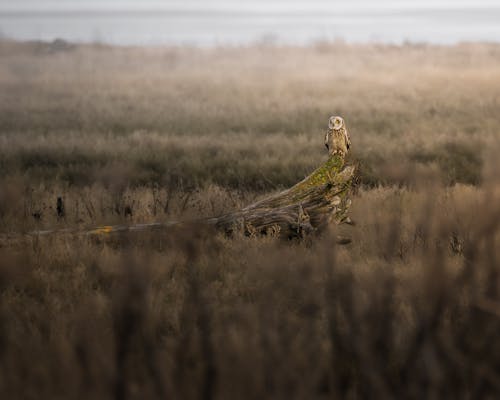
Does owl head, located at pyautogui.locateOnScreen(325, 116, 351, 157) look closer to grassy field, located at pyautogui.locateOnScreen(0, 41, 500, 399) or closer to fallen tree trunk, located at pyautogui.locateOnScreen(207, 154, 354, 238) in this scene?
fallen tree trunk, located at pyautogui.locateOnScreen(207, 154, 354, 238)

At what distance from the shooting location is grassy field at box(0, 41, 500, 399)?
1.88 m

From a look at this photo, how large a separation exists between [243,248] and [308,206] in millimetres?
920

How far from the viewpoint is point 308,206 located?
6.04 m

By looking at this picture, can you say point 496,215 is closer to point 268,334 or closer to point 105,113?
point 268,334

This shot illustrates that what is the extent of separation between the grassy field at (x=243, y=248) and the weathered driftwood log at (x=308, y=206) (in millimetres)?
218

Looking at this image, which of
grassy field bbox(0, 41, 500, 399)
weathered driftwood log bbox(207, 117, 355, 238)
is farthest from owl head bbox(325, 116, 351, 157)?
grassy field bbox(0, 41, 500, 399)

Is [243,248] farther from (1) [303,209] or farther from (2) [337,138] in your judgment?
(2) [337,138]

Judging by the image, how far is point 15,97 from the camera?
69.4 feet

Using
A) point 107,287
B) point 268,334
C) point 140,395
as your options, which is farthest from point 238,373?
point 107,287

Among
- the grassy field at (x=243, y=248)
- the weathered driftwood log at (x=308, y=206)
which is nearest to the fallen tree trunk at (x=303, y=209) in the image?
the weathered driftwood log at (x=308, y=206)

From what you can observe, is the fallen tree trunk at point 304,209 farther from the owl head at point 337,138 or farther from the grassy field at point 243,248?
the grassy field at point 243,248

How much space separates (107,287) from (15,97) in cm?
1792

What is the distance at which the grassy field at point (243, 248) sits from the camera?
188 centimetres

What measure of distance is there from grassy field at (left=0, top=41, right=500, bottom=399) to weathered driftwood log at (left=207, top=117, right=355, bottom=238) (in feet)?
0.72
